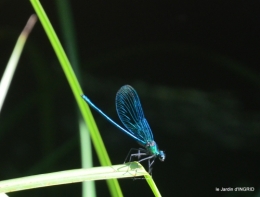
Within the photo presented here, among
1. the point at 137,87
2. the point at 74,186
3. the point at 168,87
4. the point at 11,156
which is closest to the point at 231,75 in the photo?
the point at 168,87

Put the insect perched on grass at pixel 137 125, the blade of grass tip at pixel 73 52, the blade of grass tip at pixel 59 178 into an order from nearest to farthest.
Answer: the blade of grass tip at pixel 59 178 → the blade of grass tip at pixel 73 52 → the insect perched on grass at pixel 137 125

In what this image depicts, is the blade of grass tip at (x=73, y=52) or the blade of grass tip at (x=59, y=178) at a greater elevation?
the blade of grass tip at (x=73, y=52)

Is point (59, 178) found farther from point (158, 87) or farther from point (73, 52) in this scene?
point (158, 87)

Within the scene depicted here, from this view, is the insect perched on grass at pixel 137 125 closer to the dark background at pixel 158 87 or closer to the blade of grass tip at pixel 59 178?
the dark background at pixel 158 87

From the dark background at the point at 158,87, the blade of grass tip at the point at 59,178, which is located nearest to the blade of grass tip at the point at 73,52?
the dark background at the point at 158,87

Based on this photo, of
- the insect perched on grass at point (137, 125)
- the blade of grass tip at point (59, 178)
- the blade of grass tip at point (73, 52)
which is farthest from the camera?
the insect perched on grass at point (137, 125)

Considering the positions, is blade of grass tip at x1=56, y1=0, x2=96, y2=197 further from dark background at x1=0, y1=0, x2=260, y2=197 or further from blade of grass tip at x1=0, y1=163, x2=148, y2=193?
blade of grass tip at x1=0, y1=163, x2=148, y2=193

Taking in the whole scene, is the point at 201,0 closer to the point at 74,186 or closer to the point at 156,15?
the point at 156,15
